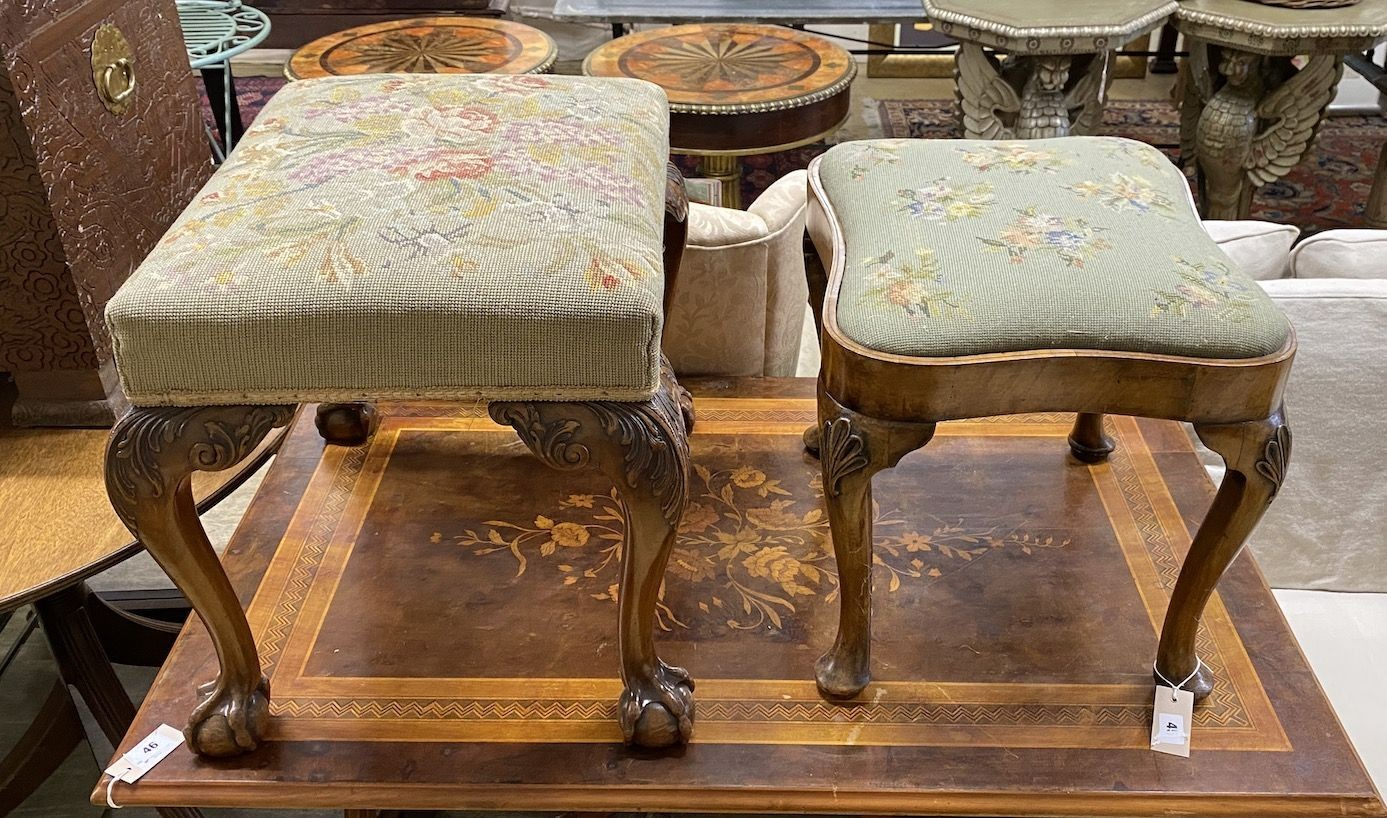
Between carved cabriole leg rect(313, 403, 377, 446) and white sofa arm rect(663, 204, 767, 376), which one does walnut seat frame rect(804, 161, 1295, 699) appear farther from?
carved cabriole leg rect(313, 403, 377, 446)

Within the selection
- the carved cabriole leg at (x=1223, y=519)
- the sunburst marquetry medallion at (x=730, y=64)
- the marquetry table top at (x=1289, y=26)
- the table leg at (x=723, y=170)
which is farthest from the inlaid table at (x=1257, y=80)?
the carved cabriole leg at (x=1223, y=519)

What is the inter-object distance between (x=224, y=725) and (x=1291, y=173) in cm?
306

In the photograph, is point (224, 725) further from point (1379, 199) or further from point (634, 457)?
point (1379, 199)

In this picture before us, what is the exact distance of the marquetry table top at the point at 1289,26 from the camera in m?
2.31

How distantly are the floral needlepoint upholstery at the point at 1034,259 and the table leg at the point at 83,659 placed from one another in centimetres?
96

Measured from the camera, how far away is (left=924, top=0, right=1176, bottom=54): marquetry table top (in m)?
2.25

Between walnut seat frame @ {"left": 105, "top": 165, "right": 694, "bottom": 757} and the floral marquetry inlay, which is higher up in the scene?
walnut seat frame @ {"left": 105, "top": 165, "right": 694, "bottom": 757}

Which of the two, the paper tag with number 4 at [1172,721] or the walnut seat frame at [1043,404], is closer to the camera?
the walnut seat frame at [1043,404]

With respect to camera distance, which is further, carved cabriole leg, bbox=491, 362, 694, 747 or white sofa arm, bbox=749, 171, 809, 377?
white sofa arm, bbox=749, 171, 809, 377

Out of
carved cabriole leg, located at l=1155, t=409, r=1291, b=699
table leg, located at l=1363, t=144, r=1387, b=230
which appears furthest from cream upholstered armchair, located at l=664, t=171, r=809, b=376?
table leg, located at l=1363, t=144, r=1387, b=230

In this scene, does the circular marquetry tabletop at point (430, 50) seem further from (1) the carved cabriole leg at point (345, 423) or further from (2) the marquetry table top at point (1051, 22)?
(1) the carved cabriole leg at point (345, 423)

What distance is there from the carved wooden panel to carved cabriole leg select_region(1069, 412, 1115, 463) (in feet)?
3.73

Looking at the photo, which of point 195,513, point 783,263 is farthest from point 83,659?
point 783,263

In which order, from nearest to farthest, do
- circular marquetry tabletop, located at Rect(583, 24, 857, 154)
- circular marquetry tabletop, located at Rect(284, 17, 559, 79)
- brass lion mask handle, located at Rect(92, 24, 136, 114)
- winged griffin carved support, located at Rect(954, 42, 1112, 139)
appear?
brass lion mask handle, located at Rect(92, 24, 136, 114)
circular marquetry tabletop, located at Rect(583, 24, 857, 154)
circular marquetry tabletop, located at Rect(284, 17, 559, 79)
winged griffin carved support, located at Rect(954, 42, 1112, 139)
